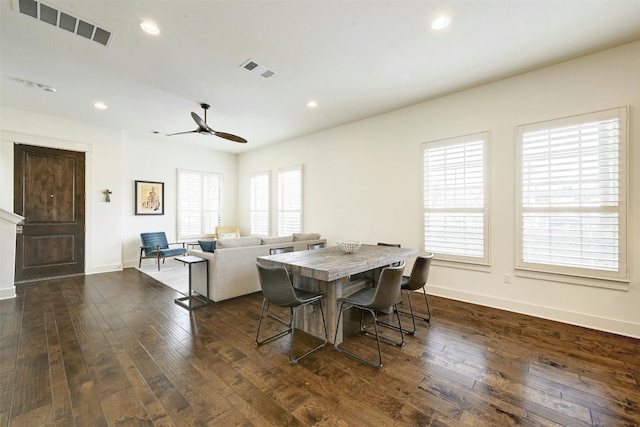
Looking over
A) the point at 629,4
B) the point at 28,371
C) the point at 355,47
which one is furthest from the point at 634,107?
the point at 28,371

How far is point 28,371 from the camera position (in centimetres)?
225

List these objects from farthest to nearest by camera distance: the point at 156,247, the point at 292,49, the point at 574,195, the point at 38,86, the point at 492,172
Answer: the point at 156,247, the point at 38,86, the point at 492,172, the point at 574,195, the point at 292,49

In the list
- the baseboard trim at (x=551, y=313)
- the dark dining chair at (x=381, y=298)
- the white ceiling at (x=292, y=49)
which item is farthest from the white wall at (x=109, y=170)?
the baseboard trim at (x=551, y=313)

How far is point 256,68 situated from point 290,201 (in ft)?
12.0

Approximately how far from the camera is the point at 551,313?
3.37 m

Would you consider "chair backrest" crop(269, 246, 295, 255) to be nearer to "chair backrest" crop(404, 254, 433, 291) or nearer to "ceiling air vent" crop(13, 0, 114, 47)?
"chair backrest" crop(404, 254, 433, 291)

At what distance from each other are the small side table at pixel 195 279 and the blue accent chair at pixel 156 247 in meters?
2.28

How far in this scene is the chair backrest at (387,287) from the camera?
2.37 metres

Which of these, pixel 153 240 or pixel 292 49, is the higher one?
pixel 292 49

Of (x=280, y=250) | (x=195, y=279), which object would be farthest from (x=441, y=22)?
(x=195, y=279)

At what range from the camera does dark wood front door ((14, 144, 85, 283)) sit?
→ 4.99m

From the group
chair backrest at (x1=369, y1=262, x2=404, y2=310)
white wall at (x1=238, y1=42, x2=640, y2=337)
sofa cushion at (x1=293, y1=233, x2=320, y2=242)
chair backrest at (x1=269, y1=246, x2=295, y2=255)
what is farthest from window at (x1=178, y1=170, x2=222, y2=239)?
chair backrest at (x1=369, y1=262, x2=404, y2=310)

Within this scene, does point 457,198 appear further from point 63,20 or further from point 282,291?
point 63,20

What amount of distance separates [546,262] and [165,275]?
6.41 meters
